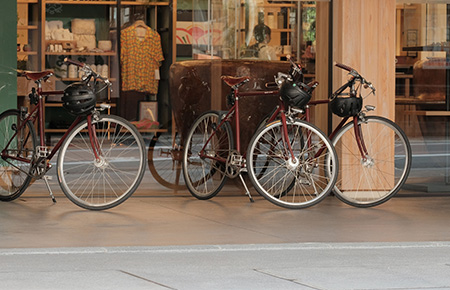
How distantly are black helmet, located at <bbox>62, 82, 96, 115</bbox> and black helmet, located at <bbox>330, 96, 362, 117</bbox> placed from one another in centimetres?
168

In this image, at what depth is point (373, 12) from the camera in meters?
7.12

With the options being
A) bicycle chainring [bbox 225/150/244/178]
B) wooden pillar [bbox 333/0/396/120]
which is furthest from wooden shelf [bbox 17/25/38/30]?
wooden pillar [bbox 333/0/396/120]

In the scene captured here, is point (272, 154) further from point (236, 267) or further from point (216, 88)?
point (236, 267)

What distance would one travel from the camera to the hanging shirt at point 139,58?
297 inches

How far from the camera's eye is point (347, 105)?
6605mm

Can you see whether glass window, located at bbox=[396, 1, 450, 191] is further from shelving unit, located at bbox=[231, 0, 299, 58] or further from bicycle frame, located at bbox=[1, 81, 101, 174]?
bicycle frame, located at bbox=[1, 81, 101, 174]

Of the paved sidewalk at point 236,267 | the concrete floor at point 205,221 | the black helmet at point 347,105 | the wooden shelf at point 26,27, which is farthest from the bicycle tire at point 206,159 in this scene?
the paved sidewalk at point 236,267

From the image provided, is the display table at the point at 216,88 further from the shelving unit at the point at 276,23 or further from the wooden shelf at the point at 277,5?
the wooden shelf at the point at 277,5

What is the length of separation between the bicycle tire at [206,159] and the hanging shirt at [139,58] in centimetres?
59

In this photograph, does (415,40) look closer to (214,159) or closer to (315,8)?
(315,8)

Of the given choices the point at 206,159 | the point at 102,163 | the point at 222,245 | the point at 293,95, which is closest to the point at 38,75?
the point at 102,163

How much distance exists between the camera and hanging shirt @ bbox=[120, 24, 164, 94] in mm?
7531

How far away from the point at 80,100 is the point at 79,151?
63 centimetres

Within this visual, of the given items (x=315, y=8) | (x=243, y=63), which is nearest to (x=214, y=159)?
(x=243, y=63)
